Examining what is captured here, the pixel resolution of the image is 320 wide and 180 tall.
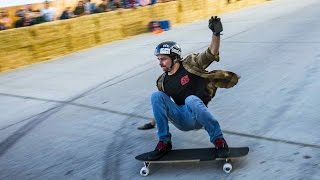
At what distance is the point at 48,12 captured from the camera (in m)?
15.2

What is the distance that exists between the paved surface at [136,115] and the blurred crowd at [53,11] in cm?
231

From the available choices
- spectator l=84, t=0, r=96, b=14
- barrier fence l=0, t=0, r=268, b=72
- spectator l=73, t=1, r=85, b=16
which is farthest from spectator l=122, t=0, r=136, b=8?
spectator l=73, t=1, r=85, b=16

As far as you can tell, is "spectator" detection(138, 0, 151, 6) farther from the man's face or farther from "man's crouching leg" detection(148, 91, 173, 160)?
"man's crouching leg" detection(148, 91, 173, 160)

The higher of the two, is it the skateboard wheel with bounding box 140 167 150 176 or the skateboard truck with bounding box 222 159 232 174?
the skateboard truck with bounding box 222 159 232 174

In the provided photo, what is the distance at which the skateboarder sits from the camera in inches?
181

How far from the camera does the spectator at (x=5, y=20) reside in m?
13.6

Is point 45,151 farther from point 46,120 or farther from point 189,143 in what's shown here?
point 189,143

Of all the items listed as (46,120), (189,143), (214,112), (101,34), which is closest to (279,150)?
(189,143)

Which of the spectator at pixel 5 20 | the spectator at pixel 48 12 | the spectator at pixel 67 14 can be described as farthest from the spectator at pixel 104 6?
the spectator at pixel 5 20

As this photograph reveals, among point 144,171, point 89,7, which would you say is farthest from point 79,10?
point 144,171

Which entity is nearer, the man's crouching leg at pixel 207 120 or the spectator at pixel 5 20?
the man's crouching leg at pixel 207 120

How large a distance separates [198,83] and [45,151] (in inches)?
95.4

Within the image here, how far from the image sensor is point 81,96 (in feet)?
28.1

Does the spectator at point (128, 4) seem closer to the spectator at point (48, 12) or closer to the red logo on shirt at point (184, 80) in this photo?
the spectator at point (48, 12)
